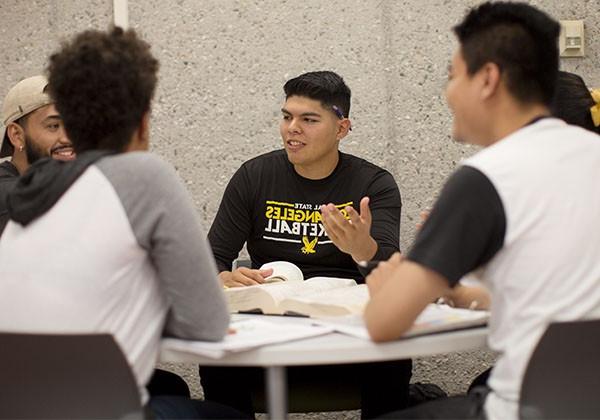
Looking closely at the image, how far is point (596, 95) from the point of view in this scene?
2.58m

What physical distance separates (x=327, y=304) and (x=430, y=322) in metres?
0.26

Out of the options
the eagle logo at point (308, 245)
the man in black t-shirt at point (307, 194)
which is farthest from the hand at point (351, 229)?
the eagle logo at point (308, 245)

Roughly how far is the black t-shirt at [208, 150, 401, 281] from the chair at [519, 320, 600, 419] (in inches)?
58.0

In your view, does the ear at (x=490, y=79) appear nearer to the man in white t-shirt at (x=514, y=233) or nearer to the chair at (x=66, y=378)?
the man in white t-shirt at (x=514, y=233)

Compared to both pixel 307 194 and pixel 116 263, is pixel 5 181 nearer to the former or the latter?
pixel 307 194

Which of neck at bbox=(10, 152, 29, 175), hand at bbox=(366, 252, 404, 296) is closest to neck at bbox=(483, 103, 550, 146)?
hand at bbox=(366, 252, 404, 296)

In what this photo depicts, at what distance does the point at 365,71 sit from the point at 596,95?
129 cm

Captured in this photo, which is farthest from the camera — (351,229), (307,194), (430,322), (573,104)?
(307,194)

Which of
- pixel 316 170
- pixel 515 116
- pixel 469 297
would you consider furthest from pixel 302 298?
pixel 316 170

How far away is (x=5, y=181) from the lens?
9.16 ft

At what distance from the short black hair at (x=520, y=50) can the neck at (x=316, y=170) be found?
149 centimetres

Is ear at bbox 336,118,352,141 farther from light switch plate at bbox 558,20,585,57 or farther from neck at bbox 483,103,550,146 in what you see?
neck at bbox 483,103,550,146

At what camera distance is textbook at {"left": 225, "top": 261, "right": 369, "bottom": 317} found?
2064 millimetres

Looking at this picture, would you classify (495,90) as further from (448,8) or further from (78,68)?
(448,8)
